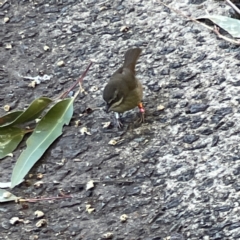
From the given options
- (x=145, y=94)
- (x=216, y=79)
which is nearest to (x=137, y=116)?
(x=145, y=94)

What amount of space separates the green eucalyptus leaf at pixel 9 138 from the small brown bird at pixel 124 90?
1.53 feet

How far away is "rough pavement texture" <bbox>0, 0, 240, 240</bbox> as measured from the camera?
241 centimetres

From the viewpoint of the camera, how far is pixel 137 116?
2936 mm

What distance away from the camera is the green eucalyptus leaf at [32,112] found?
2936 millimetres

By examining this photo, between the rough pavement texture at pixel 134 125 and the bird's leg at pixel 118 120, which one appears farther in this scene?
the bird's leg at pixel 118 120

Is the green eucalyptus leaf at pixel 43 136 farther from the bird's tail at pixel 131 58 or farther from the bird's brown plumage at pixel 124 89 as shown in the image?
the bird's tail at pixel 131 58

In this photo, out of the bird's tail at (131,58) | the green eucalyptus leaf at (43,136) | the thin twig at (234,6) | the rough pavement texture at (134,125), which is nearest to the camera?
the rough pavement texture at (134,125)

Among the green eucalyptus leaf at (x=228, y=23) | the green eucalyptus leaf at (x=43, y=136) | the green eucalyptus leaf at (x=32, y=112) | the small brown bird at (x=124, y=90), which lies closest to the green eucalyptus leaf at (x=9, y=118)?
the green eucalyptus leaf at (x=32, y=112)

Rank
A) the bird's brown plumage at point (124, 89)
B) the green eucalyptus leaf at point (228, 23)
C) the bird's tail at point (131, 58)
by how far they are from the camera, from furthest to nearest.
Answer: the green eucalyptus leaf at point (228, 23) < the bird's tail at point (131, 58) < the bird's brown plumage at point (124, 89)

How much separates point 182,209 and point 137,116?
0.69 m

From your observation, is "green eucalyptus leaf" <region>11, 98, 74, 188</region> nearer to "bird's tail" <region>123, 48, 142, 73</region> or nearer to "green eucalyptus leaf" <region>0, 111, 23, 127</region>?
"green eucalyptus leaf" <region>0, 111, 23, 127</region>

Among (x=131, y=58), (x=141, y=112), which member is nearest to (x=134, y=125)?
(x=141, y=112)

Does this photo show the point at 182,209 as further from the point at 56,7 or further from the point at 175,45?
the point at 56,7

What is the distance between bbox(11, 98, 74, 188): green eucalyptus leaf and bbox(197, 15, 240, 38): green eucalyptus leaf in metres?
0.89
